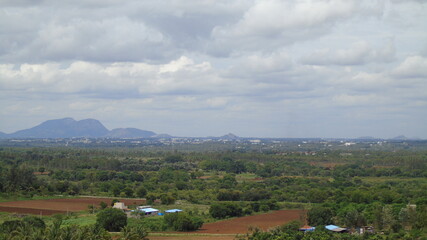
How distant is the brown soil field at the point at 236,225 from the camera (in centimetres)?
4934

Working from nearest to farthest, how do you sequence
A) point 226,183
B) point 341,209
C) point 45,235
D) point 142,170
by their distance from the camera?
point 45,235 → point 341,209 → point 226,183 → point 142,170

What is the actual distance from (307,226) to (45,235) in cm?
3051

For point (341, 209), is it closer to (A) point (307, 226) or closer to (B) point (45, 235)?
(A) point (307, 226)

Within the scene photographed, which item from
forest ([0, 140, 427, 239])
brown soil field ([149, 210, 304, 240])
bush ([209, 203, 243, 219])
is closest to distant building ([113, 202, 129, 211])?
forest ([0, 140, 427, 239])

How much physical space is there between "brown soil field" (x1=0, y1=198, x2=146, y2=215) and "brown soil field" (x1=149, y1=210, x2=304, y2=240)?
782 inches

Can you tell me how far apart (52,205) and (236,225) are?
101 feet

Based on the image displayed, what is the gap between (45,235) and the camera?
36000 mm

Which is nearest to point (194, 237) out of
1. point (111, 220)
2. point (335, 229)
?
point (111, 220)

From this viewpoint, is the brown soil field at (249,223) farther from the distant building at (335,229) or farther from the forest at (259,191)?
the distant building at (335,229)

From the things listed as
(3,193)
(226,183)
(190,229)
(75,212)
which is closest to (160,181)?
(226,183)

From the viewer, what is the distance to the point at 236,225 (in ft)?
189

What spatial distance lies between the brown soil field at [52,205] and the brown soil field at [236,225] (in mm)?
19851

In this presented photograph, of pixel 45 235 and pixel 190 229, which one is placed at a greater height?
pixel 45 235

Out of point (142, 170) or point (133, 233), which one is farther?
point (142, 170)
